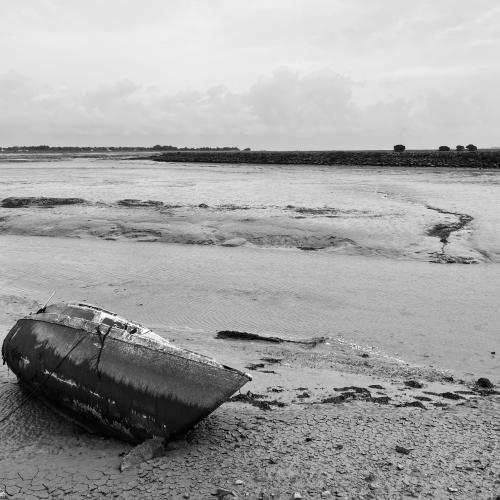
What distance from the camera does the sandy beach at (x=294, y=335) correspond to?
3.92 metres

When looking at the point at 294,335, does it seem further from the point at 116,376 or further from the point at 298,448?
the point at 116,376

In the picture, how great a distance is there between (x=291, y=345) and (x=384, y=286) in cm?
367

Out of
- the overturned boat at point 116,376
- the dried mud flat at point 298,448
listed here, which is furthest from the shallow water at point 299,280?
the overturned boat at point 116,376

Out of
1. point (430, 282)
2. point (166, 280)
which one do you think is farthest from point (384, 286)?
point (166, 280)

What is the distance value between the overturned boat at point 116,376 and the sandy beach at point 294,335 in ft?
0.74

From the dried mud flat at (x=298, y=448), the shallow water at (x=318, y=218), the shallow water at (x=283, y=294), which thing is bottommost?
the dried mud flat at (x=298, y=448)

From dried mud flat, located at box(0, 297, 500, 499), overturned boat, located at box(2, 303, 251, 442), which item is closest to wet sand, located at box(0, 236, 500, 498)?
dried mud flat, located at box(0, 297, 500, 499)

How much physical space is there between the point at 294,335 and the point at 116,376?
3298 millimetres

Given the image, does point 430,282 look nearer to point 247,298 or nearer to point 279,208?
point 247,298


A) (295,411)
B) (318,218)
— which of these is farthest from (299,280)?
(318,218)

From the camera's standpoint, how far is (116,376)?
14.9ft

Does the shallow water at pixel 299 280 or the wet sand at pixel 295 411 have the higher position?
the shallow water at pixel 299 280

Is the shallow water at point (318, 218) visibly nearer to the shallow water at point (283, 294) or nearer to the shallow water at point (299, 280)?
the shallow water at point (299, 280)

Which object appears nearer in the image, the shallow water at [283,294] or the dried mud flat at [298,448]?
the dried mud flat at [298,448]
